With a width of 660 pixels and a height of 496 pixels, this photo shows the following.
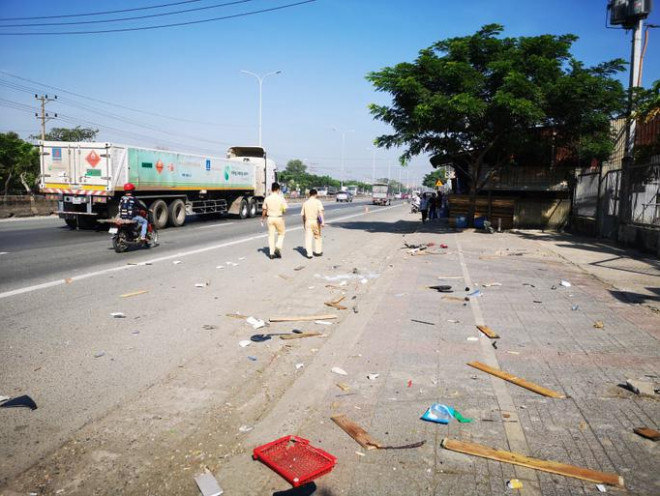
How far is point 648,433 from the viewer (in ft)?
11.3

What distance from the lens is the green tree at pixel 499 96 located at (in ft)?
56.4

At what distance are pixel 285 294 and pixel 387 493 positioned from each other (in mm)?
5608

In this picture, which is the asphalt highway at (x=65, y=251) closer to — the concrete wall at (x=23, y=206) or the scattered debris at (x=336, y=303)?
the scattered debris at (x=336, y=303)

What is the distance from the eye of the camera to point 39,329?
5.72 m

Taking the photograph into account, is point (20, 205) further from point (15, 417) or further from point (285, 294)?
point (15, 417)

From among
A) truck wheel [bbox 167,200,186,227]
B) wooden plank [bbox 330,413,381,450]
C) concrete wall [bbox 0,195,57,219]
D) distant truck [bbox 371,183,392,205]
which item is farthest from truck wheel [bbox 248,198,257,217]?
distant truck [bbox 371,183,392,205]

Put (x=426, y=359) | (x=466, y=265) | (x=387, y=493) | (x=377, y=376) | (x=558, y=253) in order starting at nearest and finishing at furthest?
1. (x=387, y=493)
2. (x=377, y=376)
3. (x=426, y=359)
4. (x=466, y=265)
5. (x=558, y=253)

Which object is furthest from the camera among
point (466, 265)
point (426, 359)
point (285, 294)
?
point (466, 265)

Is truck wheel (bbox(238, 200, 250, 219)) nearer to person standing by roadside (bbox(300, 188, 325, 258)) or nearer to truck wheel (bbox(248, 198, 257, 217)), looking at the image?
truck wheel (bbox(248, 198, 257, 217))

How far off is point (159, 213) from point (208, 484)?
1870 centimetres

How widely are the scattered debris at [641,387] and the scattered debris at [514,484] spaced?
2.05 metres

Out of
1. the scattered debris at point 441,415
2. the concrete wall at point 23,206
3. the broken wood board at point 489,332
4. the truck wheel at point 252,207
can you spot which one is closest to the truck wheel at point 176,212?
the truck wheel at point 252,207

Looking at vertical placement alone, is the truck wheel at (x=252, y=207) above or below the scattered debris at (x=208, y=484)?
above

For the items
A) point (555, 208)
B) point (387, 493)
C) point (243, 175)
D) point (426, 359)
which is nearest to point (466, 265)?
point (426, 359)
